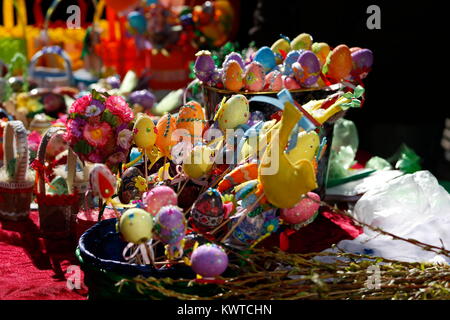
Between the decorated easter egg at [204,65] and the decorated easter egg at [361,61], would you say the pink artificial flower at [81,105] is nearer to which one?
the decorated easter egg at [204,65]

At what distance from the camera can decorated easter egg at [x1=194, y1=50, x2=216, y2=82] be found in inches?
73.5

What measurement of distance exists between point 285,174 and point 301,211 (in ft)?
0.48

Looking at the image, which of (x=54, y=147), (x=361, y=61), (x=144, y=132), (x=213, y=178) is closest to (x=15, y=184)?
(x=54, y=147)

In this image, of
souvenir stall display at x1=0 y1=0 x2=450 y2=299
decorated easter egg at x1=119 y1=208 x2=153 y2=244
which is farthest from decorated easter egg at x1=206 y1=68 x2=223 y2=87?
decorated easter egg at x1=119 y1=208 x2=153 y2=244

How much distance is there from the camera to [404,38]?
335 cm

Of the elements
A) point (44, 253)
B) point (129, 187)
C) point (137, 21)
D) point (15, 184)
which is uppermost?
point (137, 21)

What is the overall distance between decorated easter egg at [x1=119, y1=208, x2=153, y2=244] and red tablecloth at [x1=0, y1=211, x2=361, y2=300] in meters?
0.36

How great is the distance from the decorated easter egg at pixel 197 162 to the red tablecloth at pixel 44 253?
384mm

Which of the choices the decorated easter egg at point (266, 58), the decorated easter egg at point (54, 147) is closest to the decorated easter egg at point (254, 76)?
the decorated easter egg at point (266, 58)

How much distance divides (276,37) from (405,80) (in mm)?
751

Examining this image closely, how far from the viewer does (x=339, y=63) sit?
6.21ft

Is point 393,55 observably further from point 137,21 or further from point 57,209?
point 57,209

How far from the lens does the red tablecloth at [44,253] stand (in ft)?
4.68
